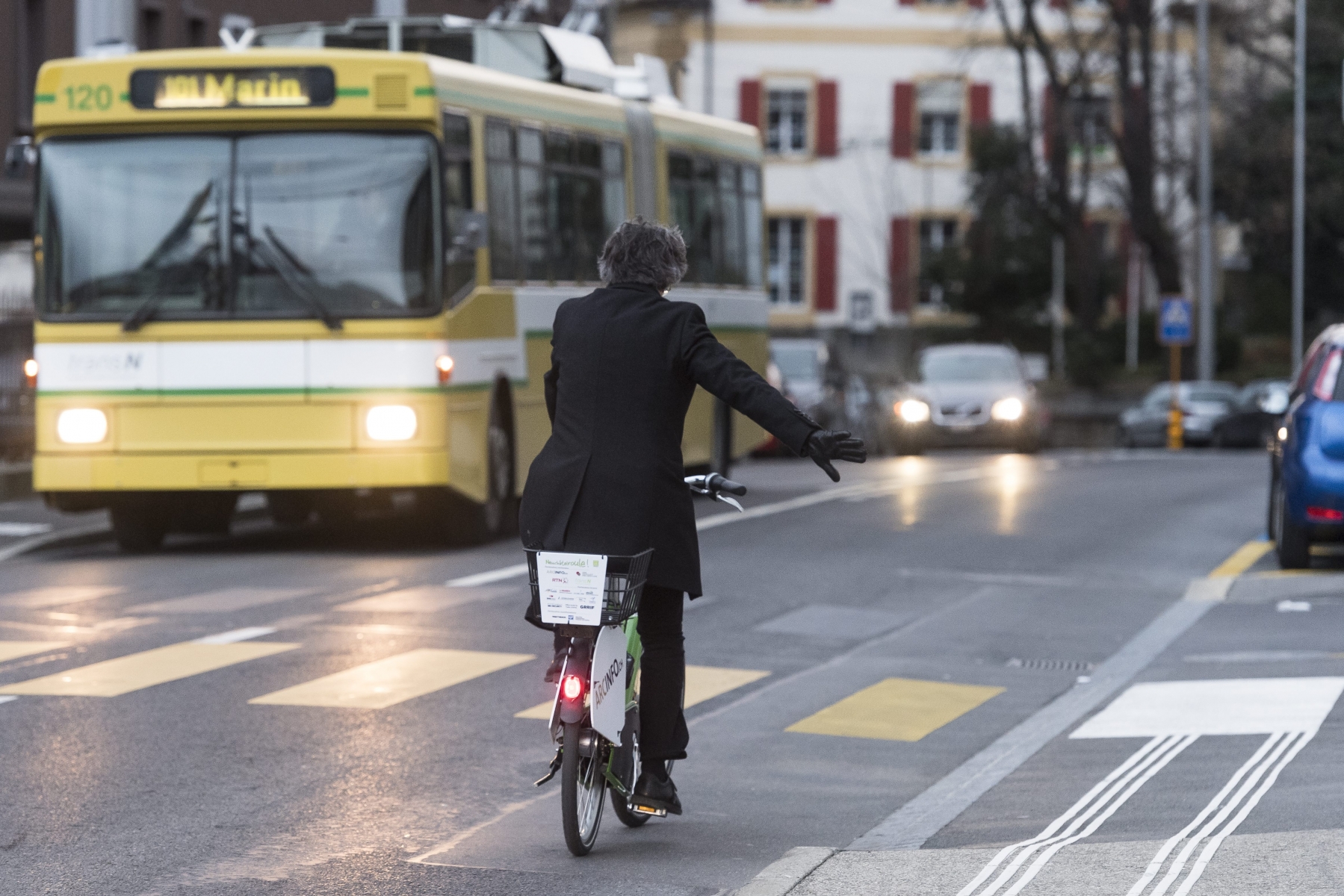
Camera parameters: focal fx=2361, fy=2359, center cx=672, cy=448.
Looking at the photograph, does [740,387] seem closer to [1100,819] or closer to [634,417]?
[634,417]

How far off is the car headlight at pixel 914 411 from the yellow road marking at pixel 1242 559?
47.5ft

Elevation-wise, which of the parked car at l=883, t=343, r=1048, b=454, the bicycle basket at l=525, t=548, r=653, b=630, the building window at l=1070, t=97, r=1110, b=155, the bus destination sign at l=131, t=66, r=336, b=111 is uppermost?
the building window at l=1070, t=97, r=1110, b=155

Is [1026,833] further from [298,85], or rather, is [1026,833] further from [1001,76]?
[1001,76]

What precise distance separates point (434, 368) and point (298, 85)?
198 cm

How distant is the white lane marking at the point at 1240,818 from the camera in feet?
18.9

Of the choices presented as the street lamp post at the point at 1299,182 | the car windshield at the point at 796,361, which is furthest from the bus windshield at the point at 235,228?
Result: the street lamp post at the point at 1299,182

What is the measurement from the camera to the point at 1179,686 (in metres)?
9.80

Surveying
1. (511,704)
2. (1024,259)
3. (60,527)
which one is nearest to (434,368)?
(60,527)

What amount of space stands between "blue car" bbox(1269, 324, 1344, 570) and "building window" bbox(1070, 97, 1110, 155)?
106 feet

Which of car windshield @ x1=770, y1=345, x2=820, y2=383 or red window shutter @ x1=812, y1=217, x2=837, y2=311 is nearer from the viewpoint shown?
car windshield @ x1=770, y1=345, x2=820, y2=383

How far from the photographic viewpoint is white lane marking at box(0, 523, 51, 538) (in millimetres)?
16688

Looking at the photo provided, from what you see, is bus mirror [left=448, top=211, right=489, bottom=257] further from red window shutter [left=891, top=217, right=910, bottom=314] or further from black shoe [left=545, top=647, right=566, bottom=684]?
red window shutter [left=891, top=217, right=910, bottom=314]

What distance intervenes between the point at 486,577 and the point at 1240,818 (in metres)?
7.59

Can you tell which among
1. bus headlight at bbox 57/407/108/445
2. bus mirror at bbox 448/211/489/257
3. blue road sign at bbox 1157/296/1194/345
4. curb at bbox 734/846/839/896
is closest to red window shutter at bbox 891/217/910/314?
blue road sign at bbox 1157/296/1194/345
